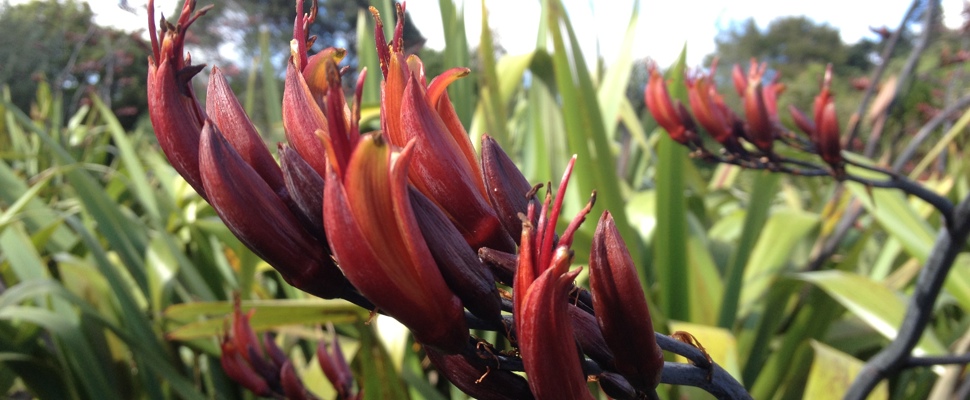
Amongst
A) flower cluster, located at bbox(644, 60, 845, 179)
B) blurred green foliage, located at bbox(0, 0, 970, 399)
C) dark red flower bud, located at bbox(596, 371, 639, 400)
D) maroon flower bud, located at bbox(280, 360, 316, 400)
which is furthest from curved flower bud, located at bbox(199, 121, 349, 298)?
flower cluster, located at bbox(644, 60, 845, 179)

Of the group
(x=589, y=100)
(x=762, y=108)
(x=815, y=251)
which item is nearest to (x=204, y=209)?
(x=589, y=100)

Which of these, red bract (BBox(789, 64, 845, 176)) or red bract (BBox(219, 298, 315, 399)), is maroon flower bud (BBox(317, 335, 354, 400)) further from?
red bract (BBox(789, 64, 845, 176))

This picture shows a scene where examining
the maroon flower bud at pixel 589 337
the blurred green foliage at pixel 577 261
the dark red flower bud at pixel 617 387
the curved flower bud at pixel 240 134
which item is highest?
the curved flower bud at pixel 240 134

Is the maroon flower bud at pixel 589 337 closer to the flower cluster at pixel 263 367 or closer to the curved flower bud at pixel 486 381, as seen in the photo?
the curved flower bud at pixel 486 381

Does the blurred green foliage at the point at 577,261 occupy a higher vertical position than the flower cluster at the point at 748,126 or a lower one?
lower

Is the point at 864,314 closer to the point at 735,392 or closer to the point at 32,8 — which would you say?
the point at 735,392

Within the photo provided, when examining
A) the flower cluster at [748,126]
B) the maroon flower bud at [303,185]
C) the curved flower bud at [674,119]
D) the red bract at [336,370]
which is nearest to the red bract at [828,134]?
the flower cluster at [748,126]

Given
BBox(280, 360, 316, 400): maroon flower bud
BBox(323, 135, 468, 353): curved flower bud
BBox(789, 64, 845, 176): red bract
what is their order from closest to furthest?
BBox(323, 135, 468, 353): curved flower bud < BBox(280, 360, 316, 400): maroon flower bud < BBox(789, 64, 845, 176): red bract
